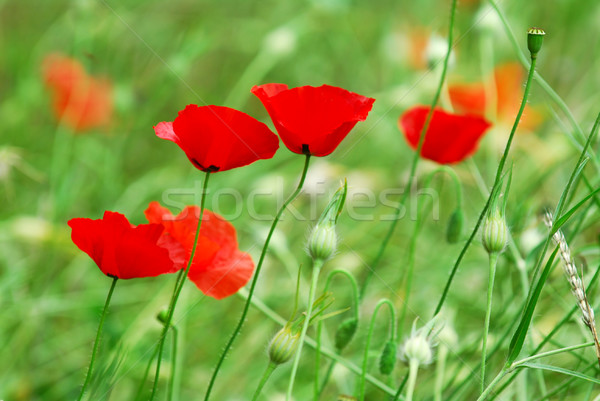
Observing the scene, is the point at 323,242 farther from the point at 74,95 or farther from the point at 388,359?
the point at 74,95

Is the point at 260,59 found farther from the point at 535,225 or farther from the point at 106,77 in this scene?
the point at 535,225

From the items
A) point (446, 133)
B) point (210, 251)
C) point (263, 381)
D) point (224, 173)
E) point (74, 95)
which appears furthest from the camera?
point (224, 173)

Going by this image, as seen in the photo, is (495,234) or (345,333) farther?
(345,333)

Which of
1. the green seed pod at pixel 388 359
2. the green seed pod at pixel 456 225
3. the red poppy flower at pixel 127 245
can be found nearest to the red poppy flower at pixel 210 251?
the red poppy flower at pixel 127 245

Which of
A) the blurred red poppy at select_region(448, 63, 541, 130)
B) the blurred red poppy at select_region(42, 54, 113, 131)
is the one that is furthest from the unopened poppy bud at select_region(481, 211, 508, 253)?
the blurred red poppy at select_region(42, 54, 113, 131)

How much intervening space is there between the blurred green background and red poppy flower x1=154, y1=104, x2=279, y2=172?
0.71 feet

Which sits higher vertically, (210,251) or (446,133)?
(446,133)

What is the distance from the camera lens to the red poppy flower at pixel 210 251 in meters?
0.65

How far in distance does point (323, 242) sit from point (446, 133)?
31 cm

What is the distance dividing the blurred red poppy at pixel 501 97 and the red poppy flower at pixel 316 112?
719 mm

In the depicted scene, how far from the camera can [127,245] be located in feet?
1.89

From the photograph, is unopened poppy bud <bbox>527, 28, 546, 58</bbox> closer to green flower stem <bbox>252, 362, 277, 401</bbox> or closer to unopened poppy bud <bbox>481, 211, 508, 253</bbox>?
unopened poppy bud <bbox>481, 211, 508, 253</bbox>

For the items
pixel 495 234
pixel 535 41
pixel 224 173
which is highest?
pixel 535 41

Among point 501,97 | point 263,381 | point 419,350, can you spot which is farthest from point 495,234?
point 501,97
